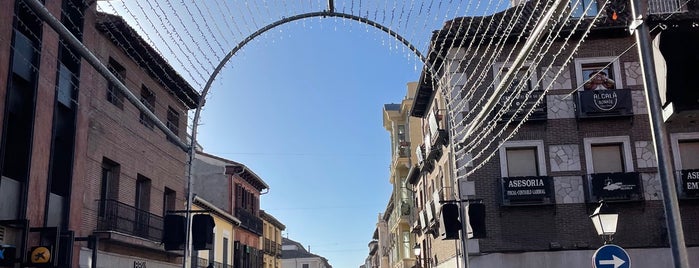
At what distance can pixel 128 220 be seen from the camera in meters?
19.1

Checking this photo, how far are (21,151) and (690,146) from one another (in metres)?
18.7

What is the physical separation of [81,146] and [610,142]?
15.3 metres

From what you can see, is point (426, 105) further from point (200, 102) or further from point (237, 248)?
point (200, 102)

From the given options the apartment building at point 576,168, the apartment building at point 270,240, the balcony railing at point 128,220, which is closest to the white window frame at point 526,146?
the apartment building at point 576,168

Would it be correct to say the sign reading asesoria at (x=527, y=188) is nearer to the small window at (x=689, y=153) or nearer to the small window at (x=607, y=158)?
the small window at (x=607, y=158)

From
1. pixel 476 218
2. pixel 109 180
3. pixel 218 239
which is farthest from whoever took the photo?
pixel 218 239

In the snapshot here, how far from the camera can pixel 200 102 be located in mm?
12578

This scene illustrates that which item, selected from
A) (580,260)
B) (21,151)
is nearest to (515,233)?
(580,260)

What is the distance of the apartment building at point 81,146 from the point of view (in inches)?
528

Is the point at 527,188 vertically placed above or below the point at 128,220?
above

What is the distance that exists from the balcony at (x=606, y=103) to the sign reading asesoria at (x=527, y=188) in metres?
2.43

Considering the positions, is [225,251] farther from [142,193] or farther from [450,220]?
[450,220]

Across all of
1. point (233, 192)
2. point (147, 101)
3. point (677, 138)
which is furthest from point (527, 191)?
point (233, 192)

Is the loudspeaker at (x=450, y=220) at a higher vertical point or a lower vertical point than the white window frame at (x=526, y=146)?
lower
